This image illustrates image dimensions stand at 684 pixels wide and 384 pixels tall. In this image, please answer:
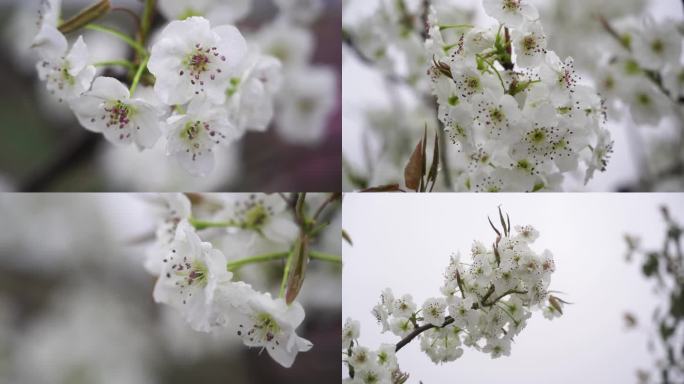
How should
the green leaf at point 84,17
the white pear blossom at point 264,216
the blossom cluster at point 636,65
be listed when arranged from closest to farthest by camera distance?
the green leaf at point 84,17 → the white pear blossom at point 264,216 → the blossom cluster at point 636,65

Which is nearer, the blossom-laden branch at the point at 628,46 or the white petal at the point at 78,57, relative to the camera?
the white petal at the point at 78,57

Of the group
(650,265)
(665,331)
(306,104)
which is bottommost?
(665,331)

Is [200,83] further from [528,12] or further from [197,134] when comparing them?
[528,12]

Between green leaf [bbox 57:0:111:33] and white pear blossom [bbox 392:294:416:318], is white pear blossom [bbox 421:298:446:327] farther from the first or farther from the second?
green leaf [bbox 57:0:111:33]

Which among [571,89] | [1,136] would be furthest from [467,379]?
[1,136]

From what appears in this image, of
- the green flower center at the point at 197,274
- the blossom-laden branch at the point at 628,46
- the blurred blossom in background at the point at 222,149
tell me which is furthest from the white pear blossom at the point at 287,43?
the blossom-laden branch at the point at 628,46

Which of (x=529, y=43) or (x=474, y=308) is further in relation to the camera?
(x=474, y=308)

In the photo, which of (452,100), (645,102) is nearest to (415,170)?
(452,100)

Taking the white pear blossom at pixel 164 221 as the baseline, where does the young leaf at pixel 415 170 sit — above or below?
above

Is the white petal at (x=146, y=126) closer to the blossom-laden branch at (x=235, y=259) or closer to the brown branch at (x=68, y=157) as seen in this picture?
the blossom-laden branch at (x=235, y=259)
